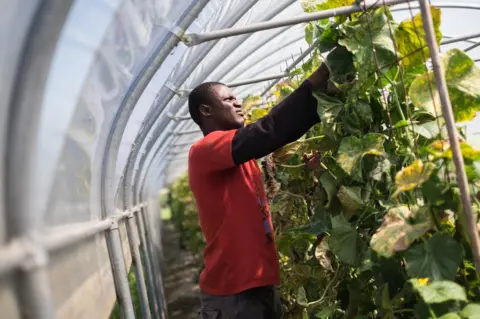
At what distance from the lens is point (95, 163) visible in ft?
8.16

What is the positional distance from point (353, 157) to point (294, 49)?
12.2ft

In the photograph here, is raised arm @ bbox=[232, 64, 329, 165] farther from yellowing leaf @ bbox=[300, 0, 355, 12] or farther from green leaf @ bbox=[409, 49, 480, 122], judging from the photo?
green leaf @ bbox=[409, 49, 480, 122]

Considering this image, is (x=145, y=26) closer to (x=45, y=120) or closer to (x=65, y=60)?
(x=65, y=60)

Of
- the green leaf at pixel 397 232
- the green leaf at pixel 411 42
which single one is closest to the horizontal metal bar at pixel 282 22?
the green leaf at pixel 411 42

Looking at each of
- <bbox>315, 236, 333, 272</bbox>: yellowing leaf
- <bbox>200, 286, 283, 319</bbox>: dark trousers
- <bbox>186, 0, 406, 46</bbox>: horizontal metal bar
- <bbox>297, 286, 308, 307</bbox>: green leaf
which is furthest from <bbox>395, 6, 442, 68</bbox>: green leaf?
<bbox>297, 286, 308, 307</bbox>: green leaf

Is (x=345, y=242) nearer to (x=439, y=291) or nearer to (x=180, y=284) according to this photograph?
(x=439, y=291)

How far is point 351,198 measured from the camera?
188 cm

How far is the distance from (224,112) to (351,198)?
80 cm

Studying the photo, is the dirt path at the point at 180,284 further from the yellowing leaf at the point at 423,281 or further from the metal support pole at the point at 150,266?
the yellowing leaf at the point at 423,281

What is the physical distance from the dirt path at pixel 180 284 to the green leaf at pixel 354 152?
5.49 m

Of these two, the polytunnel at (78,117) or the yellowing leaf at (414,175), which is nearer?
the polytunnel at (78,117)

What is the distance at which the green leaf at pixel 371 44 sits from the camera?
1705 mm

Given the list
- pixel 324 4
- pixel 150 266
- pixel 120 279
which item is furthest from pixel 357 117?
pixel 150 266

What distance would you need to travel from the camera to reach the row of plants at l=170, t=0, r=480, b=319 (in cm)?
141
